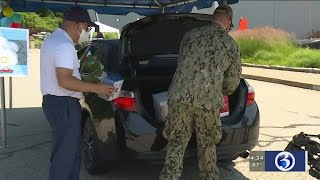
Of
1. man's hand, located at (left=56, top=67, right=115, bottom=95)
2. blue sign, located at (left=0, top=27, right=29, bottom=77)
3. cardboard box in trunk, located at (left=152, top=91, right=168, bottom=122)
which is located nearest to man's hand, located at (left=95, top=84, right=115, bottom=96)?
man's hand, located at (left=56, top=67, right=115, bottom=95)

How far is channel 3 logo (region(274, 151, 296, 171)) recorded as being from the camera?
3752mm

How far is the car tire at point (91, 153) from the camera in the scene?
467 cm

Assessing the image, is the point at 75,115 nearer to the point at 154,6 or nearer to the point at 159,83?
the point at 159,83

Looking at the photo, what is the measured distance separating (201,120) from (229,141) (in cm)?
65

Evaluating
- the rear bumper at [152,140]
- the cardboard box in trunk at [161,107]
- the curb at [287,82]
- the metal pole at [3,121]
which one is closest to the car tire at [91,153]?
the rear bumper at [152,140]

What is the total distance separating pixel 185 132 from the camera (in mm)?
3902

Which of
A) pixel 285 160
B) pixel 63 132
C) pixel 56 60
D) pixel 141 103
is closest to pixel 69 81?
pixel 56 60

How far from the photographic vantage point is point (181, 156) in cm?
392

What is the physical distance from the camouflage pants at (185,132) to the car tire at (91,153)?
944 mm

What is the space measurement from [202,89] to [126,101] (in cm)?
92

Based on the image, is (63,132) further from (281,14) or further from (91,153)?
(281,14)

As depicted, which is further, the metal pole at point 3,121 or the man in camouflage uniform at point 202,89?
the metal pole at point 3,121

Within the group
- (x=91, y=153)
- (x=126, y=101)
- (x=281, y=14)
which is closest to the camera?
(x=126, y=101)

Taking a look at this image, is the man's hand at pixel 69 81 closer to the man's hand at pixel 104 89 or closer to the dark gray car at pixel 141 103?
the man's hand at pixel 104 89
